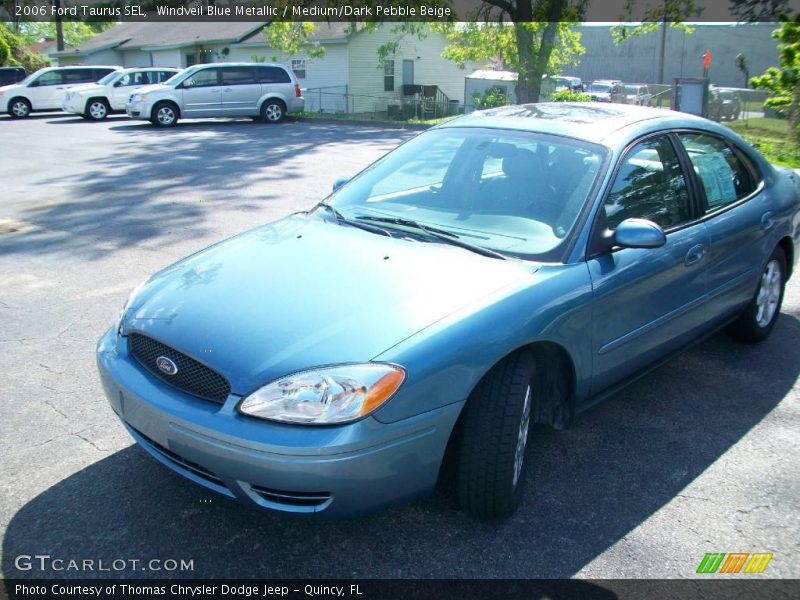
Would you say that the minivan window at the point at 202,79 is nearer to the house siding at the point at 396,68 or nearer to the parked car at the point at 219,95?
the parked car at the point at 219,95

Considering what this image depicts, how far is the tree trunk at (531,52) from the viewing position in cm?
2442

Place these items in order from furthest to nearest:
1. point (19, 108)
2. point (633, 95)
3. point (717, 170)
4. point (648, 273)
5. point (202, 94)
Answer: point (633, 95)
point (19, 108)
point (202, 94)
point (717, 170)
point (648, 273)

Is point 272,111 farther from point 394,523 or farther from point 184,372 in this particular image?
point 394,523

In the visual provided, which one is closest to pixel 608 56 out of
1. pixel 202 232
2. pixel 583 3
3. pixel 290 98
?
pixel 583 3

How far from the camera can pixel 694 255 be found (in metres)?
3.98

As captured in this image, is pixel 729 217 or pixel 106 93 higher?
pixel 106 93

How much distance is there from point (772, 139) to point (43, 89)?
901 inches

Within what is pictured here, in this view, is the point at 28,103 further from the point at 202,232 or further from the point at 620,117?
the point at 620,117

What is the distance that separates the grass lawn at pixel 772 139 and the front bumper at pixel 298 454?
12.8 metres

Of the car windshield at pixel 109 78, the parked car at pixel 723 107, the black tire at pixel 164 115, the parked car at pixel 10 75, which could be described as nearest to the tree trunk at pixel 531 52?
the parked car at pixel 723 107

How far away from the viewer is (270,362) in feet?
8.82

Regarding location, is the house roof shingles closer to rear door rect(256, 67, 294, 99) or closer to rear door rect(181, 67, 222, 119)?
rear door rect(256, 67, 294, 99)

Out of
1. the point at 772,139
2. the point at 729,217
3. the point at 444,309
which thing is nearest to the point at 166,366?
the point at 444,309

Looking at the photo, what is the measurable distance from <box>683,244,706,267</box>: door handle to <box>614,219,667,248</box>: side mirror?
0.64 meters
